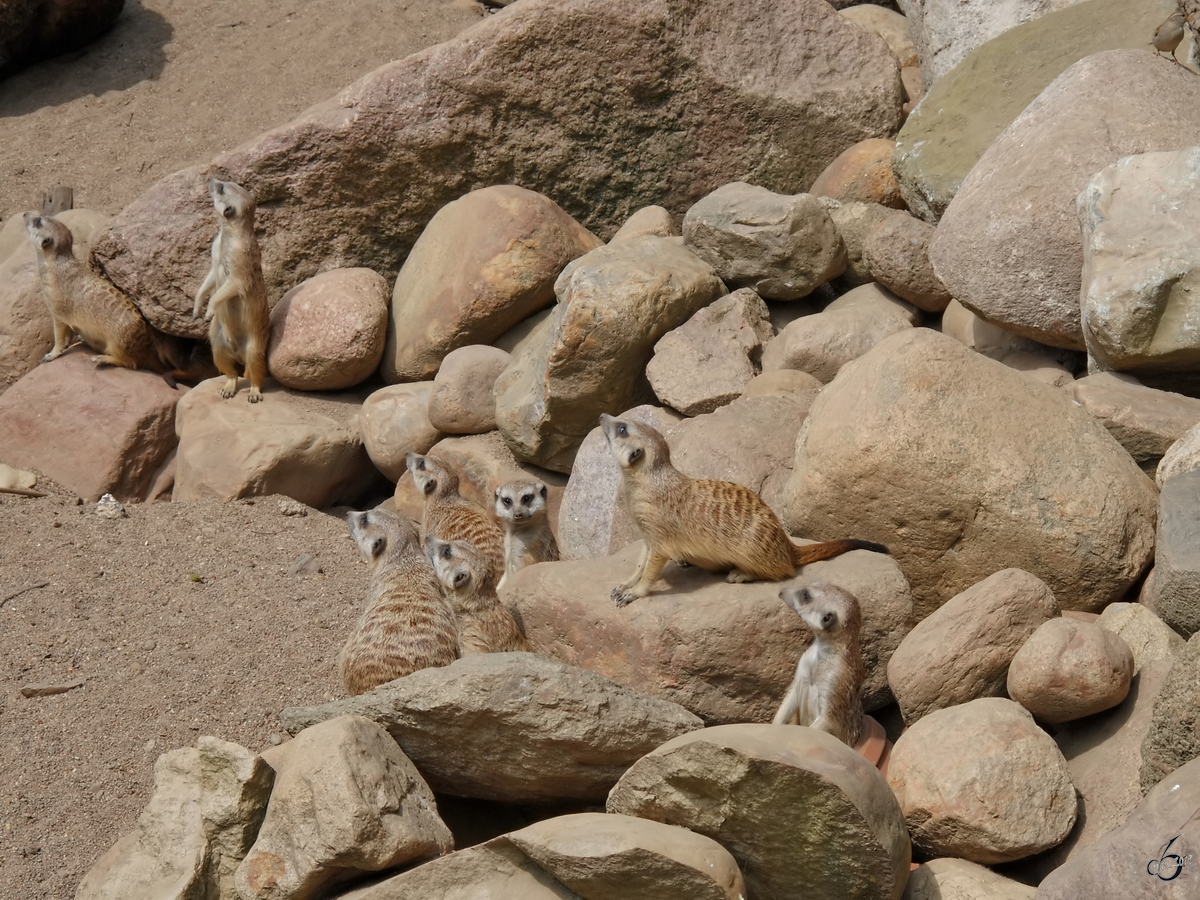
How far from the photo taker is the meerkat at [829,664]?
4016 millimetres

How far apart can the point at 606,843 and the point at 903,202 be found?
4552 mm

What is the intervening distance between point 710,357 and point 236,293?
2782mm

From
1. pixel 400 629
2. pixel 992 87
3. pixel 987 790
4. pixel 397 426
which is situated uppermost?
pixel 992 87

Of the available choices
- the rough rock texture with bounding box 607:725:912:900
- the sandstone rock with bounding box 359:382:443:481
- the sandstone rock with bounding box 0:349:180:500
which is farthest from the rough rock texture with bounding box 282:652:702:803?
the sandstone rock with bounding box 0:349:180:500

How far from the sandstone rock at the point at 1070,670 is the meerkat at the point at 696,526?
0.79m

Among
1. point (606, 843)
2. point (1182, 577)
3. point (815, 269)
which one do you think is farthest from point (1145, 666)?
point (815, 269)

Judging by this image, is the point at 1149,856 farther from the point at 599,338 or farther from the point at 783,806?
the point at 599,338

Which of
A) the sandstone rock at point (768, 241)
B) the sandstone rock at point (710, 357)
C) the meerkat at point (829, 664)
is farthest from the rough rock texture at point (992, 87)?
the meerkat at point (829, 664)

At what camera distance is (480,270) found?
6.86m

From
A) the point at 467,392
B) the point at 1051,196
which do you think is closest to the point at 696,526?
the point at 1051,196

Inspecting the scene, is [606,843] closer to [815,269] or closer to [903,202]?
[815,269]

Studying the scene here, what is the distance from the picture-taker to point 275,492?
6.89m

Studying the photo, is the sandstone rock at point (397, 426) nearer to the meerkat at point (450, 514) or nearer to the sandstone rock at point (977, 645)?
the meerkat at point (450, 514)

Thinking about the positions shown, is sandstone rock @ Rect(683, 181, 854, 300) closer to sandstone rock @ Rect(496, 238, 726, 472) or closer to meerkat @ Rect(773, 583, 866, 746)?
sandstone rock @ Rect(496, 238, 726, 472)
